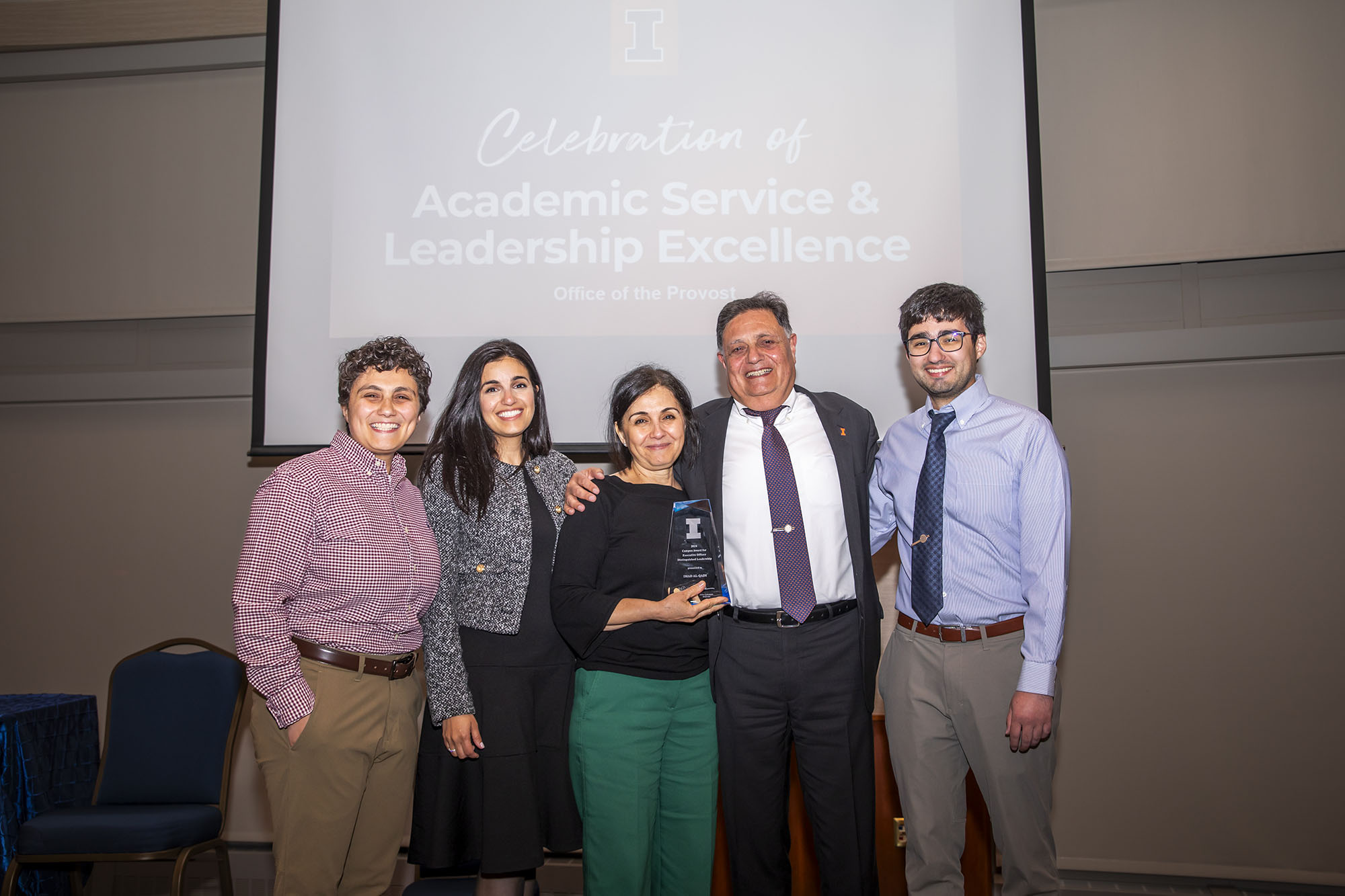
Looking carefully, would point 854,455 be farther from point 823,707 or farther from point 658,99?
point 658,99

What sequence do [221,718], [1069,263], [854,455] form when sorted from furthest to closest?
[1069,263] → [221,718] → [854,455]

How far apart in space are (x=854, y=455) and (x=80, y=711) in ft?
9.78

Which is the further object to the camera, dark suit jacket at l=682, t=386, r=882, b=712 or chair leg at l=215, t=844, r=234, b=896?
chair leg at l=215, t=844, r=234, b=896

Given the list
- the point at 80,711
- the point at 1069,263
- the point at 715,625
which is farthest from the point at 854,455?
the point at 80,711

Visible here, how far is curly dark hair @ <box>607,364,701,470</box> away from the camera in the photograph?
193 cm

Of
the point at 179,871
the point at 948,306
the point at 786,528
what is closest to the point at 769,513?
the point at 786,528

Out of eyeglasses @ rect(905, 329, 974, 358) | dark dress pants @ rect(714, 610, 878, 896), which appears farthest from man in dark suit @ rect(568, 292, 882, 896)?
eyeglasses @ rect(905, 329, 974, 358)

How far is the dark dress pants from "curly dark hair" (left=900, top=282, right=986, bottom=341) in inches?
32.7

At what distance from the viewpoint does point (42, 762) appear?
2664 millimetres

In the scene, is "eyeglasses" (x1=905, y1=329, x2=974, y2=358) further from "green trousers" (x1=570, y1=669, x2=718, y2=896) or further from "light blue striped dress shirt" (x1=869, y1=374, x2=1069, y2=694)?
"green trousers" (x1=570, y1=669, x2=718, y2=896)

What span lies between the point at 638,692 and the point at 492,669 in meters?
0.37

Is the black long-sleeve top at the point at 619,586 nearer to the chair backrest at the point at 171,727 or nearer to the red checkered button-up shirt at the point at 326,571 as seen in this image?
the red checkered button-up shirt at the point at 326,571

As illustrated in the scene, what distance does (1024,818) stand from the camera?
1.82 metres

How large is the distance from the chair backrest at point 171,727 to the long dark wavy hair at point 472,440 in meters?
1.42
